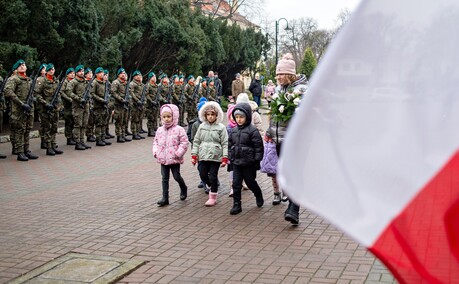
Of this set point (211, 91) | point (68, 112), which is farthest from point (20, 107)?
point (211, 91)

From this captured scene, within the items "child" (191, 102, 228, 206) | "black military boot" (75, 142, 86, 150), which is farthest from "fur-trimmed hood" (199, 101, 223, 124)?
"black military boot" (75, 142, 86, 150)

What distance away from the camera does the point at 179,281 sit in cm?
578

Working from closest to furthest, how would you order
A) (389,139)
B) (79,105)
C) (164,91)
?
(389,139) → (79,105) → (164,91)

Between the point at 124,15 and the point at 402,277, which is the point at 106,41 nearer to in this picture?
the point at 124,15

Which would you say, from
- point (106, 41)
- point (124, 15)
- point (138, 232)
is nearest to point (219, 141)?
point (138, 232)

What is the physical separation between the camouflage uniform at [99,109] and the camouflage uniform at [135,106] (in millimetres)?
1655

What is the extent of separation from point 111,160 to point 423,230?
41.2 ft

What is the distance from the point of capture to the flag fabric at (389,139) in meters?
2.12

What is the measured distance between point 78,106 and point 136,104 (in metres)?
2.84

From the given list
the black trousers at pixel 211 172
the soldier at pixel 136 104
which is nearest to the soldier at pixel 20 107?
the soldier at pixel 136 104

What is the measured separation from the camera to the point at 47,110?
15.5 metres

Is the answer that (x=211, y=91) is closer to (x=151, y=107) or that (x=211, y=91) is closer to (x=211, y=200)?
(x=151, y=107)

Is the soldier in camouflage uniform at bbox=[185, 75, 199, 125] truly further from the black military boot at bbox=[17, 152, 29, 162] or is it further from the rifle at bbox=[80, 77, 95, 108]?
the black military boot at bbox=[17, 152, 29, 162]

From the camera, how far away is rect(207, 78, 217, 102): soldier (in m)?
25.6
